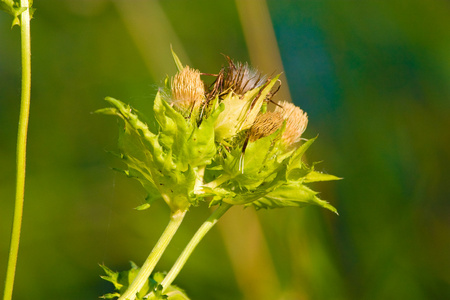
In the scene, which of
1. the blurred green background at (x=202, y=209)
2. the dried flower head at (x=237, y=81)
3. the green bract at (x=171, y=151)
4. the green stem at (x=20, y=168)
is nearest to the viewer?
the green stem at (x=20, y=168)

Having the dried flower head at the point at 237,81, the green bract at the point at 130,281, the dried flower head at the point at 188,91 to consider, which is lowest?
the green bract at the point at 130,281

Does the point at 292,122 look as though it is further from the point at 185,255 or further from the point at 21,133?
the point at 21,133

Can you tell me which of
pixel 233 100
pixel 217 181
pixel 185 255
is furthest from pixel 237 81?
pixel 185 255

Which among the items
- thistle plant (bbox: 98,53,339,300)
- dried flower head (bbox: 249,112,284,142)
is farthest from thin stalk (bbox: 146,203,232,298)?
dried flower head (bbox: 249,112,284,142)

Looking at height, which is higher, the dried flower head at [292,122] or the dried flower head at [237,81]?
the dried flower head at [237,81]

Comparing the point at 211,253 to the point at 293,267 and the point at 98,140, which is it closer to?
the point at 293,267

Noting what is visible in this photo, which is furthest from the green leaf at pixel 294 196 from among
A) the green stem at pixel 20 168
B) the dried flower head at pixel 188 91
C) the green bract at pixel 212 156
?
the green stem at pixel 20 168

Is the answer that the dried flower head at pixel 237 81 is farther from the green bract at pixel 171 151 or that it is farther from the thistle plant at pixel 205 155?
the green bract at pixel 171 151
